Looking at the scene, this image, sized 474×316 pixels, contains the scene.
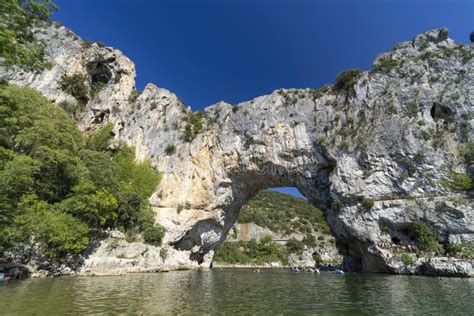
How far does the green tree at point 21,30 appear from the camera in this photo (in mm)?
9672

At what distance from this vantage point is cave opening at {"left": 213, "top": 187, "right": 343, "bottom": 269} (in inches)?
2904

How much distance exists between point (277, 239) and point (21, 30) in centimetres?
8083

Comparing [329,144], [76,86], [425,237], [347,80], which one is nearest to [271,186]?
[329,144]

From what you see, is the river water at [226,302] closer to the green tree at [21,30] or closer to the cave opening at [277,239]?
the green tree at [21,30]

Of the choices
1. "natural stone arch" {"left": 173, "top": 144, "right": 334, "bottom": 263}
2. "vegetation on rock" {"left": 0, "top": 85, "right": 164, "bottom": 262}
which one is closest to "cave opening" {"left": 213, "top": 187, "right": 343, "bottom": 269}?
"natural stone arch" {"left": 173, "top": 144, "right": 334, "bottom": 263}

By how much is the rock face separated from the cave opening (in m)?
25.6

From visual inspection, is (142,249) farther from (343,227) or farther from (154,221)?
(343,227)

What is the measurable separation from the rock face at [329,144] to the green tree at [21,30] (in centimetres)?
2113

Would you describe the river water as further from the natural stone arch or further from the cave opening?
the cave opening

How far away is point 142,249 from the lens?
1304 inches

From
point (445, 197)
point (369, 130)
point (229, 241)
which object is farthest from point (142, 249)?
point (229, 241)

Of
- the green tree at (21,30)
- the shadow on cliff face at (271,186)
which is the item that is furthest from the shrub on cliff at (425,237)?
the green tree at (21,30)

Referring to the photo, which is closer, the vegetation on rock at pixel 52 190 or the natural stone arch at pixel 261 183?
the vegetation on rock at pixel 52 190

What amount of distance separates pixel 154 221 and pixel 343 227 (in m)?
22.2
